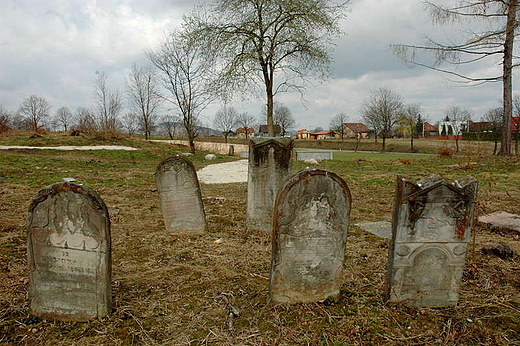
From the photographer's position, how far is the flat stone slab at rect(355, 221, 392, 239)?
5346 millimetres

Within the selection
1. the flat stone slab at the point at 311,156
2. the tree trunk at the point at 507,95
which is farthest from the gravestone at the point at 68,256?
the flat stone slab at the point at 311,156

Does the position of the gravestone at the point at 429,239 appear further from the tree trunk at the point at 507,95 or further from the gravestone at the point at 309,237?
the tree trunk at the point at 507,95

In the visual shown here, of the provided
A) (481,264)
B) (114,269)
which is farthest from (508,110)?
(114,269)

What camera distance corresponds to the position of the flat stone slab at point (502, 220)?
17.8 ft

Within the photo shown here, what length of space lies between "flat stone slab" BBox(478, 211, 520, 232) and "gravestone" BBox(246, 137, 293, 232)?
3807mm

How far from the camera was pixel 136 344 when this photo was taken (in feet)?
8.31

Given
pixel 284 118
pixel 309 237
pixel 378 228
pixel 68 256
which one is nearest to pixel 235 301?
pixel 309 237

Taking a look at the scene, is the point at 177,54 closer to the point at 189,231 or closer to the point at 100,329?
the point at 189,231

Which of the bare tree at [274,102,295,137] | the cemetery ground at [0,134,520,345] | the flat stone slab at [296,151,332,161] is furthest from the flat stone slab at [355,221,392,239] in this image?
the bare tree at [274,102,295,137]

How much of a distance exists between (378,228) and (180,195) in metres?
3.60

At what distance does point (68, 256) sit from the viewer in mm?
2865

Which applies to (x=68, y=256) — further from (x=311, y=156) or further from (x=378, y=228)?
(x=311, y=156)

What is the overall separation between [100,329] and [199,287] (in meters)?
1.05

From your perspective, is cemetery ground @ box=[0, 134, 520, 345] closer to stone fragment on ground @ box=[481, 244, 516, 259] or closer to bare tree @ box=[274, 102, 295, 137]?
stone fragment on ground @ box=[481, 244, 516, 259]
